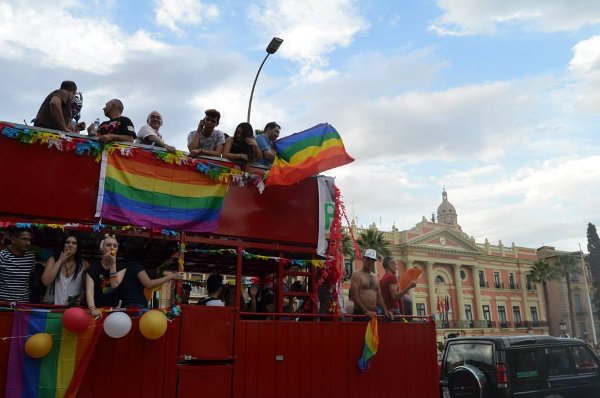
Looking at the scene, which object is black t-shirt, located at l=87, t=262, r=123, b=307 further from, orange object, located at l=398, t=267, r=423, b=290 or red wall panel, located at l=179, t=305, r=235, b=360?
orange object, located at l=398, t=267, r=423, b=290

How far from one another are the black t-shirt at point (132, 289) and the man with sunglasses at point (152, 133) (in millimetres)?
1870

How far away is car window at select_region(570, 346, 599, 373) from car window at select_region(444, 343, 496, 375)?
1817 millimetres

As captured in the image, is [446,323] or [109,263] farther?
[446,323]

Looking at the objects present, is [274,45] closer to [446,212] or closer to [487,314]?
[487,314]

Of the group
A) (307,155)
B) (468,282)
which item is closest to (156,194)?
(307,155)

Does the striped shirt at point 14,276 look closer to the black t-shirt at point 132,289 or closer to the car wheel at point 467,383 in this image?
the black t-shirt at point 132,289

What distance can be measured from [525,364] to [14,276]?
26.6ft

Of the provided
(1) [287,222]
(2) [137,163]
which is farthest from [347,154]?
(2) [137,163]

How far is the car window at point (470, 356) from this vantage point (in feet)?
28.3

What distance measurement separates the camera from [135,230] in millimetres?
6840

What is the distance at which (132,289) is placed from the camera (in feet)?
20.7

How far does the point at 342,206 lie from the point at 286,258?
4.34ft

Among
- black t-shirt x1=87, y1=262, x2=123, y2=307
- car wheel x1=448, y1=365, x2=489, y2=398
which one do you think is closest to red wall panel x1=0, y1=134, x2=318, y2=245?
black t-shirt x1=87, y1=262, x2=123, y2=307

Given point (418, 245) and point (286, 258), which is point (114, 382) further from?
point (418, 245)
